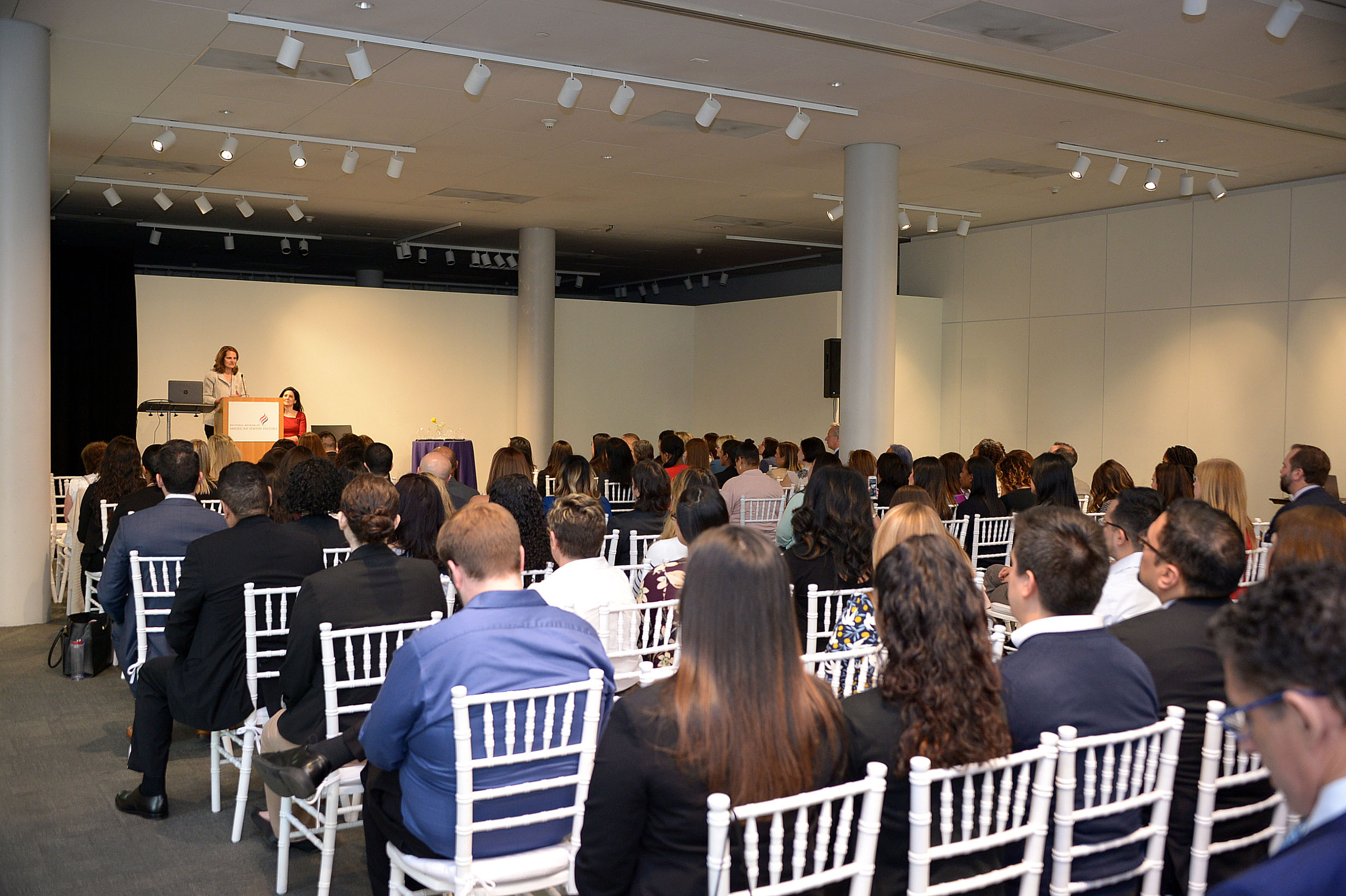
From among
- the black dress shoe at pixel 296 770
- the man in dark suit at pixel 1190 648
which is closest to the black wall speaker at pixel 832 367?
the man in dark suit at pixel 1190 648

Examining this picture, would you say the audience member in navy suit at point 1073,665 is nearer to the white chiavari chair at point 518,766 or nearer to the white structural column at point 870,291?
the white chiavari chair at point 518,766

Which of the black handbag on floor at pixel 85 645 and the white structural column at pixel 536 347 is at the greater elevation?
the white structural column at pixel 536 347

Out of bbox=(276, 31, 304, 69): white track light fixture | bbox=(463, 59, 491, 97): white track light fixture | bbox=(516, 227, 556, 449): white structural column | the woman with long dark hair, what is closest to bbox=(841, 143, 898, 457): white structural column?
bbox=(463, 59, 491, 97): white track light fixture

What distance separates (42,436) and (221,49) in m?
2.62

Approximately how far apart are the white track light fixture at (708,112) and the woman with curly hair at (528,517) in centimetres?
363

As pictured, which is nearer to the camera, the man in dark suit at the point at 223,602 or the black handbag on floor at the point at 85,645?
the man in dark suit at the point at 223,602

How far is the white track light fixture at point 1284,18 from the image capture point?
5.21 meters

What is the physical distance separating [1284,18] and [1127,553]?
3.27m

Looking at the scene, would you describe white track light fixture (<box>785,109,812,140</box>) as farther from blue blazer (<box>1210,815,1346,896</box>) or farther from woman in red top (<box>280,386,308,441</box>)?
blue blazer (<box>1210,815,1346,896</box>)

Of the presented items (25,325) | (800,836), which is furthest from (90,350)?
(800,836)

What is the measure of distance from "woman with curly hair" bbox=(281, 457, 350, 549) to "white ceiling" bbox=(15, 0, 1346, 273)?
2904 millimetres

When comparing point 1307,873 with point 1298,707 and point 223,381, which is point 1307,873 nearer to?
point 1298,707

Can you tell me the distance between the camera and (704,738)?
1678 millimetres

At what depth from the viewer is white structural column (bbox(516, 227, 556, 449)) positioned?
45.7ft
